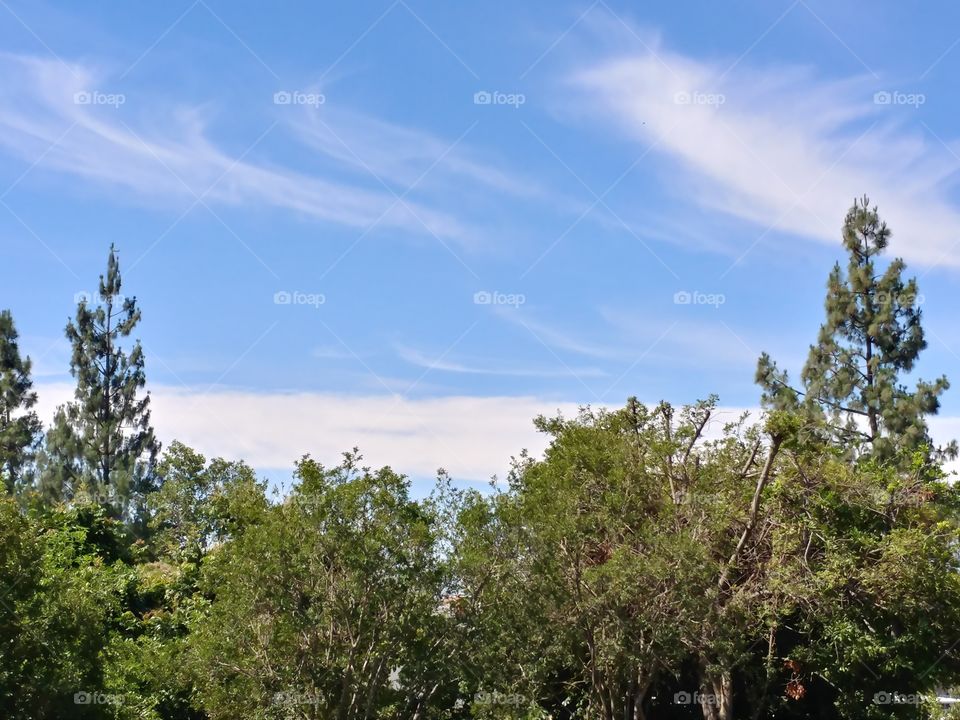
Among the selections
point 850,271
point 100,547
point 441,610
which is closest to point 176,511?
point 100,547

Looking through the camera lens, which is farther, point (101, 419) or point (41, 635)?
point (101, 419)

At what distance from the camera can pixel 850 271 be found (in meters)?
28.5
